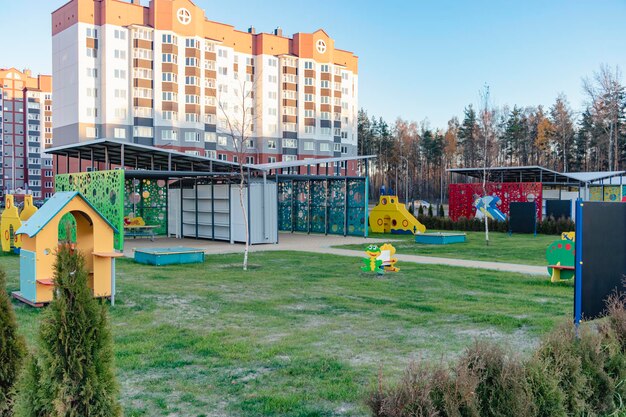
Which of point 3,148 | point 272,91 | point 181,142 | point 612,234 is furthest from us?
point 3,148

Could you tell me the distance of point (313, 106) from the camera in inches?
2933

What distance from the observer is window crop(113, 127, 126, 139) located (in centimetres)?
5656

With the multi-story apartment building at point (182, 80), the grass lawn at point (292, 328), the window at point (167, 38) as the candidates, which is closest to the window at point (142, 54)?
the multi-story apartment building at point (182, 80)

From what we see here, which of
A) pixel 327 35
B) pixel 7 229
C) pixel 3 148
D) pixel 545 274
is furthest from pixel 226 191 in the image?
pixel 3 148

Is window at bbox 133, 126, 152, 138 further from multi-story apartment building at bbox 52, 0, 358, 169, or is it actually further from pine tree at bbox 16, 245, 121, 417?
pine tree at bbox 16, 245, 121, 417

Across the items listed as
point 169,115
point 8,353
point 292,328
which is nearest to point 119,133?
point 169,115

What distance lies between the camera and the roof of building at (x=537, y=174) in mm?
34906

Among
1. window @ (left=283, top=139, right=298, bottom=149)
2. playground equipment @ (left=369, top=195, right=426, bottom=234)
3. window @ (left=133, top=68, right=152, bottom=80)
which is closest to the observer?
playground equipment @ (left=369, top=195, right=426, bottom=234)

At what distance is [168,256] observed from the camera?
16.0 meters

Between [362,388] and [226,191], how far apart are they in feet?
63.8

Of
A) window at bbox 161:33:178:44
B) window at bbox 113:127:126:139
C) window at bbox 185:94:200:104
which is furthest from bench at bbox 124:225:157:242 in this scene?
window at bbox 185:94:200:104

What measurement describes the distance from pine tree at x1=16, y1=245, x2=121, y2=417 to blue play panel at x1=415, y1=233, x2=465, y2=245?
21334 mm

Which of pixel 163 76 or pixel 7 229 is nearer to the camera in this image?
pixel 7 229

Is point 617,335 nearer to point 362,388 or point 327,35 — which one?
point 362,388
